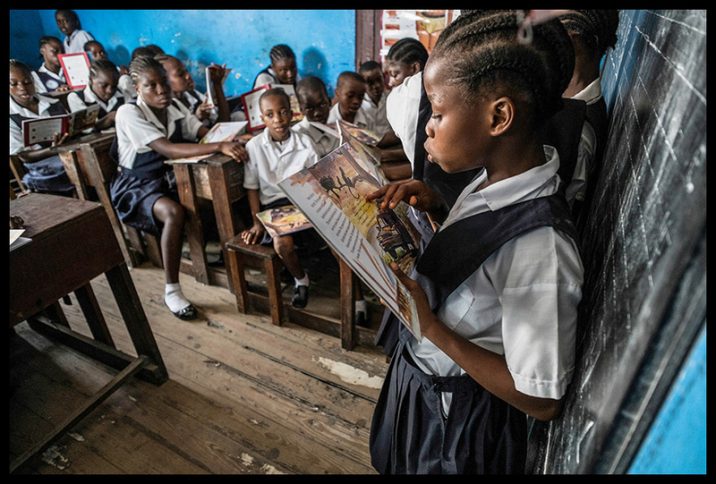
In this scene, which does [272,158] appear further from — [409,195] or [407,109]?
[409,195]

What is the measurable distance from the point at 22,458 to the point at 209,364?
694mm

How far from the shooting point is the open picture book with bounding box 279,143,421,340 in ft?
2.08

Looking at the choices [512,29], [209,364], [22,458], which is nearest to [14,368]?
[22,458]

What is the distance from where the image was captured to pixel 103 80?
3596 millimetres

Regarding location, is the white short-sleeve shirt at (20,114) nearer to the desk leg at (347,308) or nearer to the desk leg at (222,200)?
the desk leg at (222,200)

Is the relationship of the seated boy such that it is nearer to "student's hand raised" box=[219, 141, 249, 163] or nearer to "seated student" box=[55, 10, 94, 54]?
"student's hand raised" box=[219, 141, 249, 163]

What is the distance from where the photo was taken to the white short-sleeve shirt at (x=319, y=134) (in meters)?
2.35

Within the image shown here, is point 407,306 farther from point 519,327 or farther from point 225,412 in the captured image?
point 225,412

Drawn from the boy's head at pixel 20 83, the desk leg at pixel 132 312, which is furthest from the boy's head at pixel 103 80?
the desk leg at pixel 132 312

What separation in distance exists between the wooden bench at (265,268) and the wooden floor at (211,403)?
8 centimetres

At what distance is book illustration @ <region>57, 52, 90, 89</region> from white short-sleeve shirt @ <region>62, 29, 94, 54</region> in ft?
5.75

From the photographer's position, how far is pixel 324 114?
270 centimetres

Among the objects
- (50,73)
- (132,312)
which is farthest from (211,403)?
(50,73)

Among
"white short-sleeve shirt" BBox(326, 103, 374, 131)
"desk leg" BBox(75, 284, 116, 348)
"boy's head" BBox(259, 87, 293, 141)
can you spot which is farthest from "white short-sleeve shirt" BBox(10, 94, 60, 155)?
"white short-sleeve shirt" BBox(326, 103, 374, 131)
